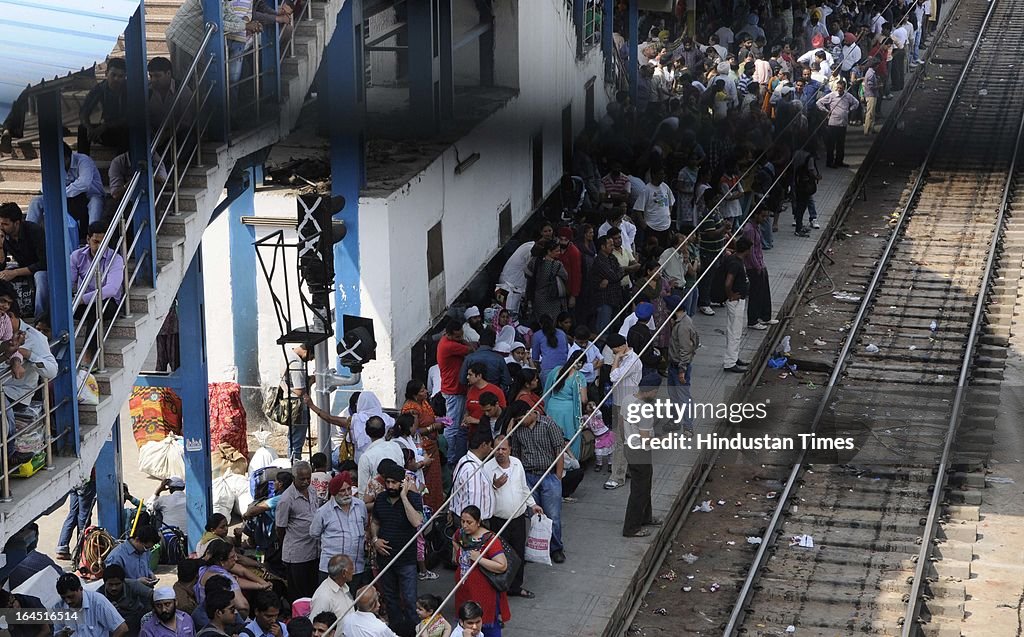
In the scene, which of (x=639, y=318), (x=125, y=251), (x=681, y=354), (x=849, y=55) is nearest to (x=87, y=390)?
(x=125, y=251)

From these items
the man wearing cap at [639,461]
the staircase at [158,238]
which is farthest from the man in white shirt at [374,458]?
the man wearing cap at [639,461]

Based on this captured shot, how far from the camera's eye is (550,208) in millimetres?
19250

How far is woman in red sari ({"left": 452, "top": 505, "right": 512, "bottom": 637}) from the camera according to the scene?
29.9 ft

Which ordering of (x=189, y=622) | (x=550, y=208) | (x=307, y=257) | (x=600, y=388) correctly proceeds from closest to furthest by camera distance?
(x=189, y=622)
(x=307, y=257)
(x=600, y=388)
(x=550, y=208)

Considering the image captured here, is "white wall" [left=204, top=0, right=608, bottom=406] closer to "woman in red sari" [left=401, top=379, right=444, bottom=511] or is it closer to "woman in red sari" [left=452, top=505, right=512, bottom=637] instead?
"woman in red sari" [left=401, top=379, right=444, bottom=511]

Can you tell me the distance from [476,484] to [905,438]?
640 centimetres

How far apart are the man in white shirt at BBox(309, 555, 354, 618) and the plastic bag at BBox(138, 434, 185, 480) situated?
4.52m

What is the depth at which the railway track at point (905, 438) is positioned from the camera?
1145 centimetres

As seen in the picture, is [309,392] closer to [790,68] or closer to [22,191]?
[22,191]

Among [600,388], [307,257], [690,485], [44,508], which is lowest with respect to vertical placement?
[690,485]

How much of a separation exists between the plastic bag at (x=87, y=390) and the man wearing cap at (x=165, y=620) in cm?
105

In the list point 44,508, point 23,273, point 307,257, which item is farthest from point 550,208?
point 44,508

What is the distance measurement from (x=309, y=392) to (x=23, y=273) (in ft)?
11.0

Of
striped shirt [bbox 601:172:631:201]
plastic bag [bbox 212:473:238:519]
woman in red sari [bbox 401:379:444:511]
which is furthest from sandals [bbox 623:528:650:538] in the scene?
striped shirt [bbox 601:172:631:201]
